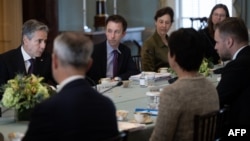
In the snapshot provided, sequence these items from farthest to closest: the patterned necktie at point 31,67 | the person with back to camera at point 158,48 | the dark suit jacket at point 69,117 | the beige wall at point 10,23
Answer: the beige wall at point 10,23 → the person with back to camera at point 158,48 → the patterned necktie at point 31,67 → the dark suit jacket at point 69,117

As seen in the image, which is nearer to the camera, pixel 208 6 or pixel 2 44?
pixel 2 44

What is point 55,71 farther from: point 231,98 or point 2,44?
point 2,44

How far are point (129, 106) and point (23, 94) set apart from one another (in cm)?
83

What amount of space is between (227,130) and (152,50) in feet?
7.53

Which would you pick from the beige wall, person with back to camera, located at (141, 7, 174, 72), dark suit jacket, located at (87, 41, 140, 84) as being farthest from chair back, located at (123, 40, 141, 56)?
dark suit jacket, located at (87, 41, 140, 84)

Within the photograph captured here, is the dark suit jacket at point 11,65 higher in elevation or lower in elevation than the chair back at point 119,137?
higher

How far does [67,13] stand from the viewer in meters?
8.52

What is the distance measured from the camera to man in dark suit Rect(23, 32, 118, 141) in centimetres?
206

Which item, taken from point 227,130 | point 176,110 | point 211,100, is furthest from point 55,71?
point 227,130

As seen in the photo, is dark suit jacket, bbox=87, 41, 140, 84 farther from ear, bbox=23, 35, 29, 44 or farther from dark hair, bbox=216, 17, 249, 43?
dark hair, bbox=216, 17, 249, 43

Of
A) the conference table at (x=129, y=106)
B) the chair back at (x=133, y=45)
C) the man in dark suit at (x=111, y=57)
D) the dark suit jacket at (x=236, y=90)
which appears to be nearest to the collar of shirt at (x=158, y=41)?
the man in dark suit at (x=111, y=57)

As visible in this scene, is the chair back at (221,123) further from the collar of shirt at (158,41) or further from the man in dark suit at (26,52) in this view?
the collar of shirt at (158,41)

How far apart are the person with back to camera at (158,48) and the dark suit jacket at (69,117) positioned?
3249 mm

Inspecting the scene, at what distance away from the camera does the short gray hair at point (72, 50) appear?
6.97ft
